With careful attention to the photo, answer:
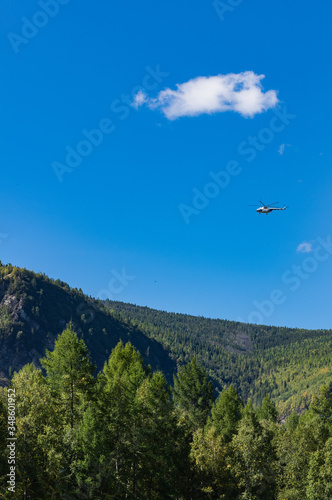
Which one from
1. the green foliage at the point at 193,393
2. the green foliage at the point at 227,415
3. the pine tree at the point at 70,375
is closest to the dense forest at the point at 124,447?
the pine tree at the point at 70,375

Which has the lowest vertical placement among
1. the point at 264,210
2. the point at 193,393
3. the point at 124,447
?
the point at 124,447

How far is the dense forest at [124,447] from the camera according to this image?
30109mm

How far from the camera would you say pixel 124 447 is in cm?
3447

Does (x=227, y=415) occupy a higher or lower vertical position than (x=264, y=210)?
lower

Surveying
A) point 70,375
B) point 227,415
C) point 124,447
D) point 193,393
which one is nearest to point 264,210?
point 193,393

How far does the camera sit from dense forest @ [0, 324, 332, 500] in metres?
30.1

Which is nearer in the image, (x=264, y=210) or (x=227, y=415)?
(x=227, y=415)

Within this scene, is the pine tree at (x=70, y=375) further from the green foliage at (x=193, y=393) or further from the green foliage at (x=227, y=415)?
the green foliage at (x=227, y=415)

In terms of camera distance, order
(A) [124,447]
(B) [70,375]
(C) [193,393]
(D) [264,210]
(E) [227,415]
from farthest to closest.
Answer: (D) [264,210], (E) [227,415], (C) [193,393], (B) [70,375], (A) [124,447]

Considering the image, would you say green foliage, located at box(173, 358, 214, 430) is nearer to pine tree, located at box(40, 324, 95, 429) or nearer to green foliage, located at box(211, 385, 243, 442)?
green foliage, located at box(211, 385, 243, 442)

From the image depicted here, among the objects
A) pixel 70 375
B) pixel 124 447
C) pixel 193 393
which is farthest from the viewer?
pixel 193 393

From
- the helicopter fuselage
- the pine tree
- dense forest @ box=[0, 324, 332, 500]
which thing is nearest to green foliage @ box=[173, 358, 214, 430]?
dense forest @ box=[0, 324, 332, 500]

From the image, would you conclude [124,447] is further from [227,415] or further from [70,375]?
[227,415]

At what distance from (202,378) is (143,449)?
25.1 meters
